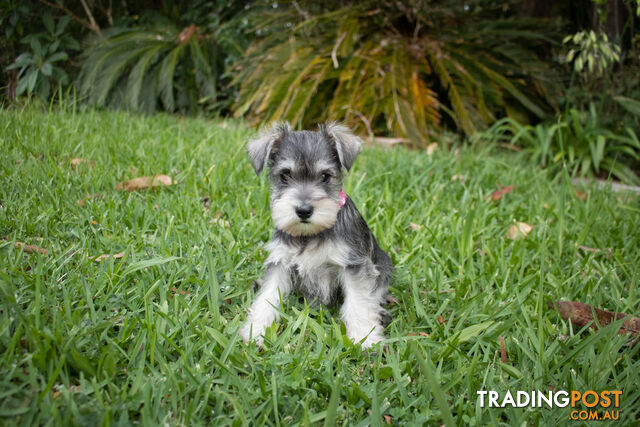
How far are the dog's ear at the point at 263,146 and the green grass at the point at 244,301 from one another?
2.19ft

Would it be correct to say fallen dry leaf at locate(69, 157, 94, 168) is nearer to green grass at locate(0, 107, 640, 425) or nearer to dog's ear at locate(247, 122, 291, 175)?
green grass at locate(0, 107, 640, 425)

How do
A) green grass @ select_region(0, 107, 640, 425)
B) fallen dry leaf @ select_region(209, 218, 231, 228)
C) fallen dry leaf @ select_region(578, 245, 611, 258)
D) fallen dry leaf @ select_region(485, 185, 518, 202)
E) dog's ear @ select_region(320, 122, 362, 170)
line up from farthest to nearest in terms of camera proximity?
fallen dry leaf @ select_region(485, 185, 518, 202), fallen dry leaf @ select_region(578, 245, 611, 258), fallen dry leaf @ select_region(209, 218, 231, 228), dog's ear @ select_region(320, 122, 362, 170), green grass @ select_region(0, 107, 640, 425)

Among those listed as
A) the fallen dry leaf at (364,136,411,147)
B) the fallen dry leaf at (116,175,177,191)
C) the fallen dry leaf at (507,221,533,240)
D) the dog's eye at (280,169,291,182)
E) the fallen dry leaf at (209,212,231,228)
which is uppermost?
the dog's eye at (280,169,291,182)

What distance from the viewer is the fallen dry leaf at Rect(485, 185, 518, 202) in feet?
14.3

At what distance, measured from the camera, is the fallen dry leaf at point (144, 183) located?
3625 mm

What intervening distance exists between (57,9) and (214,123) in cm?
251

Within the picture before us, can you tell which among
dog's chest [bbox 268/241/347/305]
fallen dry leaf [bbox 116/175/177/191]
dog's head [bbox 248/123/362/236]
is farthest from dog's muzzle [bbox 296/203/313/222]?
fallen dry leaf [bbox 116/175/177/191]

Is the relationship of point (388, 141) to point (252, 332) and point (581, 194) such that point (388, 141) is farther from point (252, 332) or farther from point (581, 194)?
point (252, 332)

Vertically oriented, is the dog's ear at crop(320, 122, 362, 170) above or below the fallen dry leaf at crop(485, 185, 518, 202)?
above

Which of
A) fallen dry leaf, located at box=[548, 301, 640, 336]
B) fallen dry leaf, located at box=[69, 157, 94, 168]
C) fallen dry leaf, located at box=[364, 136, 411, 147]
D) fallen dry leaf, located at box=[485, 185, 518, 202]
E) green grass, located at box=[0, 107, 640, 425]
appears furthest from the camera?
fallen dry leaf, located at box=[364, 136, 411, 147]

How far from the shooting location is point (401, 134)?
19.3 feet

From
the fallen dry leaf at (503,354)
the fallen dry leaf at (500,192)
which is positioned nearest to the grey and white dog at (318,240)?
the fallen dry leaf at (503,354)

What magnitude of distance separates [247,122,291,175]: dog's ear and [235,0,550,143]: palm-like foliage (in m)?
3.24

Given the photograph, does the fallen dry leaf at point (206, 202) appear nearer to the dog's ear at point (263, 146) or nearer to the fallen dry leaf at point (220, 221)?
the fallen dry leaf at point (220, 221)
